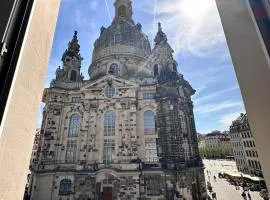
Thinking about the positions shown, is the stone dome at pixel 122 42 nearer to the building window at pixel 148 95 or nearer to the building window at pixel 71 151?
the building window at pixel 148 95

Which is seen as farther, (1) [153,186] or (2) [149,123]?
(2) [149,123]

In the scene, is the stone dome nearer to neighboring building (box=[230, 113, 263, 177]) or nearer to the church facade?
the church facade

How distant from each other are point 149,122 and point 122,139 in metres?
3.35

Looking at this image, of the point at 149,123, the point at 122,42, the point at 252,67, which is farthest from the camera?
the point at 122,42

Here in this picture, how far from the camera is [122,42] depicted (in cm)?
2709

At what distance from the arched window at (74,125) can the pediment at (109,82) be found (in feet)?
11.7

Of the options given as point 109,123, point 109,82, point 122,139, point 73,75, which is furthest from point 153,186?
point 73,75

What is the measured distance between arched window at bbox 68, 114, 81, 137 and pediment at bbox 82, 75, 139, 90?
3555 millimetres

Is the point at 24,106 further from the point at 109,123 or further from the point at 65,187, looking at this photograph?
the point at 65,187

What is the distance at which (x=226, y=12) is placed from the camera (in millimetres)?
1379

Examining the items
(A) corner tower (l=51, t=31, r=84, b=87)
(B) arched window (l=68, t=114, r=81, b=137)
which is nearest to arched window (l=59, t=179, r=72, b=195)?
(B) arched window (l=68, t=114, r=81, b=137)

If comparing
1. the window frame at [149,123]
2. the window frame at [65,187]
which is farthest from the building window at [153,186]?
the window frame at [65,187]

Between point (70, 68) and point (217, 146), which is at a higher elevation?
point (70, 68)

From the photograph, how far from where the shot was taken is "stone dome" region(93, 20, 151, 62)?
88.0 feet
